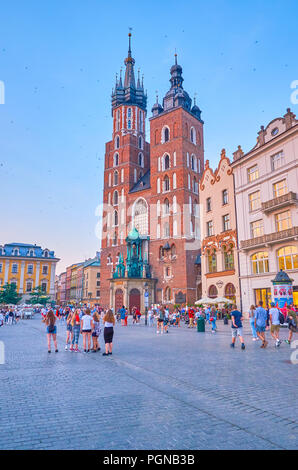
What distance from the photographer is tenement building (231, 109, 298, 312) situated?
26328mm

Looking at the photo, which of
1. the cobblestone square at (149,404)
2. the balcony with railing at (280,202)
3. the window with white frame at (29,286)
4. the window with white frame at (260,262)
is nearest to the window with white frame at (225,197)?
the balcony with railing at (280,202)

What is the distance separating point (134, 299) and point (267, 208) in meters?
25.4

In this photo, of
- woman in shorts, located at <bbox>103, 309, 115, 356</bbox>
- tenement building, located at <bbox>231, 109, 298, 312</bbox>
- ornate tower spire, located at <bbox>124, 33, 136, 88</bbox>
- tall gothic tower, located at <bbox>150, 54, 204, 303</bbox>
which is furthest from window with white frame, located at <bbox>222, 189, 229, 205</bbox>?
ornate tower spire, located at <bbox>124, 33, 136, 88</bbox>

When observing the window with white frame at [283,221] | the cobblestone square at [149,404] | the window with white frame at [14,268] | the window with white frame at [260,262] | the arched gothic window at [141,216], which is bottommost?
the cobblestone square at [149,404]

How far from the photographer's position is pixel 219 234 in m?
34.4

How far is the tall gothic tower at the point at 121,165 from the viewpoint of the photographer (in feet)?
180

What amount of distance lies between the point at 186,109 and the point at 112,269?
27810 mm

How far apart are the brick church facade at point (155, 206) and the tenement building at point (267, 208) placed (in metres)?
14.7

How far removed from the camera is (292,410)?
5297 millimetres

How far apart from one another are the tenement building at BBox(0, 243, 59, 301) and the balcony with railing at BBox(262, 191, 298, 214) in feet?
188

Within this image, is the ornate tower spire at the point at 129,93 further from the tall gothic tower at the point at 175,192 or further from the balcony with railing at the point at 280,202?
the balcony with railing at the point at 280,202

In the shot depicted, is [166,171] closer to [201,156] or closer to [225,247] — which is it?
[201,156]

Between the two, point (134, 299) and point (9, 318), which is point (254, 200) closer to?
point (134, 299)
